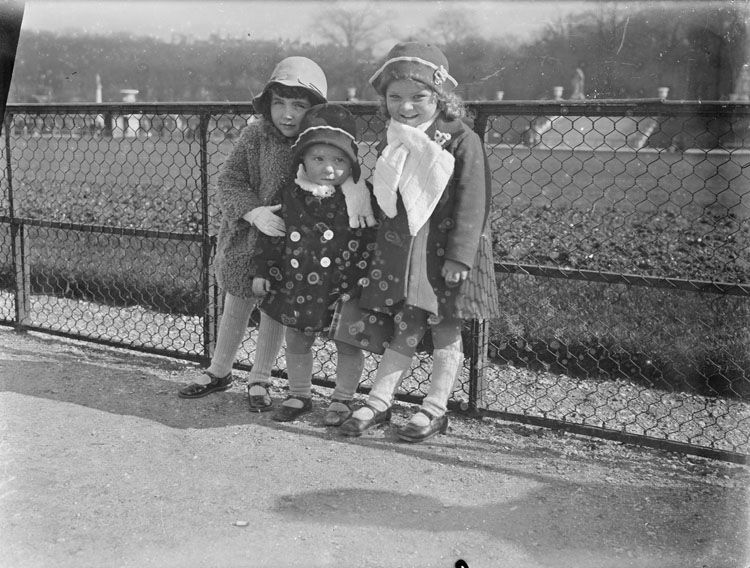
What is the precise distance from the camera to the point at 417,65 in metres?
3.34

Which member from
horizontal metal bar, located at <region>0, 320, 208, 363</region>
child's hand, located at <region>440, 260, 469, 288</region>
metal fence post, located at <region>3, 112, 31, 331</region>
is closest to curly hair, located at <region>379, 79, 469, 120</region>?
child's hand, located at <region>440, 260, 469, 288</region>

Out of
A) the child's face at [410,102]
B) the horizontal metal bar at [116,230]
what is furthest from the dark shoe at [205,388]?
the child's face at [410,102]

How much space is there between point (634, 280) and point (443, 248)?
887 millimetres

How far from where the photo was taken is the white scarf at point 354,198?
356 cm

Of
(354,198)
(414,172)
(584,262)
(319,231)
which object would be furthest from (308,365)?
(584,262)

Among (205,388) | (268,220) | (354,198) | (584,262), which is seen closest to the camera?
(354,198)

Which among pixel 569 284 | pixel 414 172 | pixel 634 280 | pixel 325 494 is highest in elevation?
pixel 414 172

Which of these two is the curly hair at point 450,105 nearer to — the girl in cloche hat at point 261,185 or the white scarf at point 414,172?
the white scarf at point 414,172

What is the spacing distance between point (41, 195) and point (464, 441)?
703 cm

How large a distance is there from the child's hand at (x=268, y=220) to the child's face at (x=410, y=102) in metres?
0.69

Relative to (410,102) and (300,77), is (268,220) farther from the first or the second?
(410,102)

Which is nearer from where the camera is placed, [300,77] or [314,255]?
[314,255]

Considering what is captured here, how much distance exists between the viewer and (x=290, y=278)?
364cm

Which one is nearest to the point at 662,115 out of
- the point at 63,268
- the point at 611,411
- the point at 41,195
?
the point at 611,411
